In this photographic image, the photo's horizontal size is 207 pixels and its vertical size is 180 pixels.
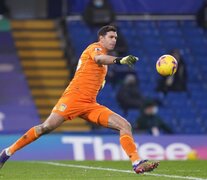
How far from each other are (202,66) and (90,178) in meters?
15.4

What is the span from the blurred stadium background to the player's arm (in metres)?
11.4

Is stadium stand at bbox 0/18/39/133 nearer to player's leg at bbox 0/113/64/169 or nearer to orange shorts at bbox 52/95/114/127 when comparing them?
player's leg at bbox 0/113/64/169

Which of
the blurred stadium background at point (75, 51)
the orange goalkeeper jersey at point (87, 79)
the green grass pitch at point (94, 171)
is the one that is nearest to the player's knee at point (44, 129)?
the orange goalkeeper jersey at point (87, 79)

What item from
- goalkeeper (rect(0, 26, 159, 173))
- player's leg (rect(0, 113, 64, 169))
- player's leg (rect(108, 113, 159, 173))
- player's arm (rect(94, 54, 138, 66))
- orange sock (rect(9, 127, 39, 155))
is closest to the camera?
player's arm (rect(94, 54, 138, 66))

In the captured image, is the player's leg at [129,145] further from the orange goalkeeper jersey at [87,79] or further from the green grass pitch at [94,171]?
the orange goalkeeper jersey at [87,79]

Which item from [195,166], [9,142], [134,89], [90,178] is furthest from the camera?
[134,89]

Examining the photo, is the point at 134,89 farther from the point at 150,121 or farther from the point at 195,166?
the point at 195,166

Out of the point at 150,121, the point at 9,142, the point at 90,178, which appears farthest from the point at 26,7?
the point at 90,178

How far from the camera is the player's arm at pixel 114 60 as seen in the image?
12194mm

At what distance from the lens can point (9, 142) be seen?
19.8 m

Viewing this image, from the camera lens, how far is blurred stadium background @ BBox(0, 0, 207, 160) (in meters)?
25.5

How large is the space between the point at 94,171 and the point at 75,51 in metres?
12.6

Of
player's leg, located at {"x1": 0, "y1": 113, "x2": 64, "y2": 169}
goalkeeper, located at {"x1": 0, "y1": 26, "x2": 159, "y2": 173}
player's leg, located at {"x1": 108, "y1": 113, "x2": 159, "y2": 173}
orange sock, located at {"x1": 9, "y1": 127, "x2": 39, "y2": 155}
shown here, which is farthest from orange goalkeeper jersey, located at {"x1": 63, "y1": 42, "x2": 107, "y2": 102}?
orange sock, located at {"x1": 9, "y1": 127, "x2": 39, "y2": 155}

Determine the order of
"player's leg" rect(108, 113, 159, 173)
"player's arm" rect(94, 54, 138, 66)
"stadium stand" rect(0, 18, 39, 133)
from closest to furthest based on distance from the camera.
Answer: "player's arm" rect(94, 54, 138, 66), "player's leg" rect(108, 113, 159, 173), "stadium stand" rect(0, 18, 39, 133)
